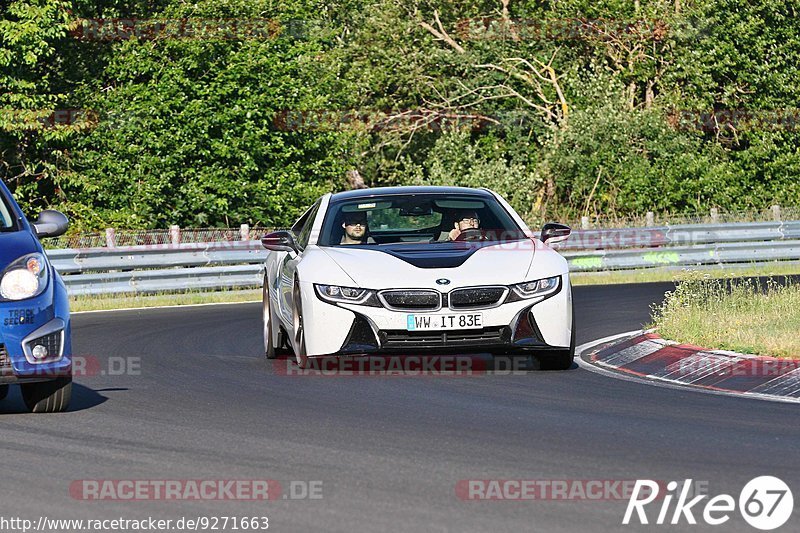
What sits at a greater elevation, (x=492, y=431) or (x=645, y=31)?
(x=645, y=31)

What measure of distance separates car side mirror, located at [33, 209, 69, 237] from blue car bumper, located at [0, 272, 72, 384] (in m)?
0.72

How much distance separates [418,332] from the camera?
457 inches

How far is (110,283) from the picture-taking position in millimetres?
24797

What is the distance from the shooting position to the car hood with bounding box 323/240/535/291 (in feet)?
38.2

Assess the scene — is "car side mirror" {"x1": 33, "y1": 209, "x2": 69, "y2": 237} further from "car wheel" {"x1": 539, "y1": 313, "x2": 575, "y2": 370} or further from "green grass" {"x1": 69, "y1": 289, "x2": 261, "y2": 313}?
"green grass" {"x1": 69, "y1": 289, "x2": 261, "y2": 313}

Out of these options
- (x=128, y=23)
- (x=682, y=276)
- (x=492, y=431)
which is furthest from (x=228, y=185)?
(x=492, y=431)

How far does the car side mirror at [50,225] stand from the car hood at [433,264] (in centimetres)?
219

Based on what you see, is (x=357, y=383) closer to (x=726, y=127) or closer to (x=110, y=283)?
(x=110, y=283)

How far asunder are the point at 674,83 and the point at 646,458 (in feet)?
125
